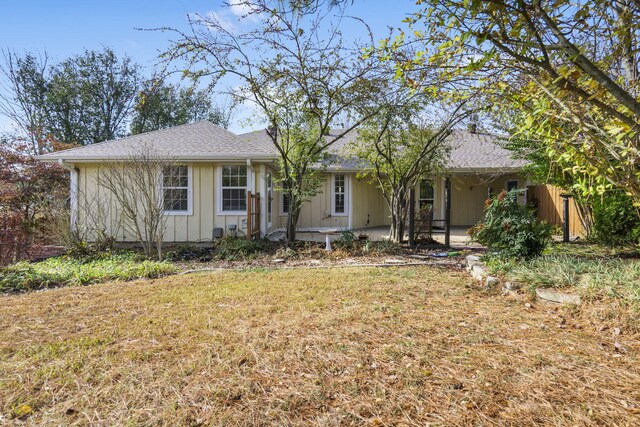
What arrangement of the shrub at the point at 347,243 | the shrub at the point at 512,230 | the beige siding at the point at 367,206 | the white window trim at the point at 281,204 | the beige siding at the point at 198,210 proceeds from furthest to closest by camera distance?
the beige siding at the point at 367,206
the white window trim at the point at 281,204
the beige siding at the point at 198,210
the shrub at the point at 347,243
the shrub at the point at 512,230

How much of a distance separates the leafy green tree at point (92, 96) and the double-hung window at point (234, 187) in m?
17.6

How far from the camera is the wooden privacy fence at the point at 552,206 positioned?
36.0ft

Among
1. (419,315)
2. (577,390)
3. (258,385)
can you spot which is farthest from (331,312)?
(577,390)

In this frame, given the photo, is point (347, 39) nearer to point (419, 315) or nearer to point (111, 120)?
point (419, 315)

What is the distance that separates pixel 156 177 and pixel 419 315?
6.67 meters

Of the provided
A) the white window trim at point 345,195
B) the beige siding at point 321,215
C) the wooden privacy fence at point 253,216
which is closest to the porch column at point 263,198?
the wooden privacy fence at point 253,216

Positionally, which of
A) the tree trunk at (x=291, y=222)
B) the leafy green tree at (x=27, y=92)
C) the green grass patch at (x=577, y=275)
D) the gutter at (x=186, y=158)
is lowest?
the green grass patch at (x=577, y=275)

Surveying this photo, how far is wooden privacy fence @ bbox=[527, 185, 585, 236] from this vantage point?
11.0 metres

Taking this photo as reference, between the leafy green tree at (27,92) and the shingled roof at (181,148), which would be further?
the leafy green tree at (27,92)

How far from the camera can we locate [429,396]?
2221mm

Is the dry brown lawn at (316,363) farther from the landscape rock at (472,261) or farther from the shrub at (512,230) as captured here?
the landscape rock at (472,261)

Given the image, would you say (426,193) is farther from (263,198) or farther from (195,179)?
(195,179)

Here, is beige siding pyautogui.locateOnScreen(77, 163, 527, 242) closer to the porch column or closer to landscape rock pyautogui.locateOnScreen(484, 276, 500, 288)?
the porch column

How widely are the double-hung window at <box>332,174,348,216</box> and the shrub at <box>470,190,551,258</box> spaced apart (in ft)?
27.5
